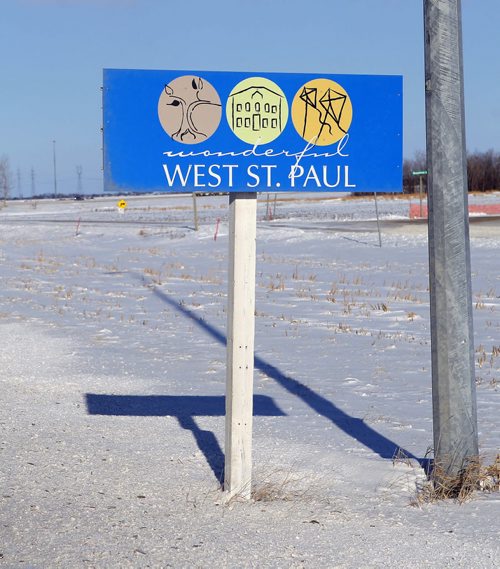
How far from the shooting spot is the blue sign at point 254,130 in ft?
20.5

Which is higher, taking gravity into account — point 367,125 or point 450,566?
point 367,125

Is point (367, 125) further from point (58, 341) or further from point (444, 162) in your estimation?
point (58, 341)

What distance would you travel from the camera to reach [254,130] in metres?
6.31

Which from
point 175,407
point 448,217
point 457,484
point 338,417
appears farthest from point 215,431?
point 448,217

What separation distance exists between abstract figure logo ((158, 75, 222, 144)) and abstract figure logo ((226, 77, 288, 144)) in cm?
11

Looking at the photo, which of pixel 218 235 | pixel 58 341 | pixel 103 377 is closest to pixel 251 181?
pixel 103 377

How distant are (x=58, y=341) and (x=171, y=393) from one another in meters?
3.95

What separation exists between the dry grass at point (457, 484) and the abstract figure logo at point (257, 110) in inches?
95.2

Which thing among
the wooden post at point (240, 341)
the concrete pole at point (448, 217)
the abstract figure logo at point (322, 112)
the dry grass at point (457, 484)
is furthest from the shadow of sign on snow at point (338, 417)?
the abstract figure logo at point (322, 112)

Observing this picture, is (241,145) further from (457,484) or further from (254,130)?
(457,484)

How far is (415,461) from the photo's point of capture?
7.31 metres

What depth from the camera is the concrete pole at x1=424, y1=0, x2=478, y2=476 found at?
634 centimetres

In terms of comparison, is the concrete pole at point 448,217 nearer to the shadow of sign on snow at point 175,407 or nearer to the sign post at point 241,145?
the sign post at point 241,145

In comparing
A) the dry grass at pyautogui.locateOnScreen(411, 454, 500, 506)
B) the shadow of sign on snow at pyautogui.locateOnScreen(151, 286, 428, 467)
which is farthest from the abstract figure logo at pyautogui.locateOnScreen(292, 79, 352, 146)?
the shadow of sign on snow at pyautogui.locateOnScreen(151, 286, 428, 467)
